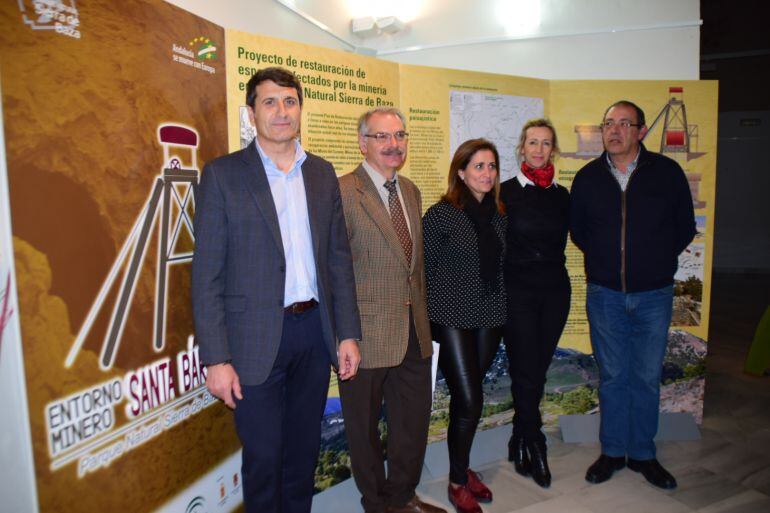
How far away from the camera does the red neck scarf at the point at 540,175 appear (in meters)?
2.75

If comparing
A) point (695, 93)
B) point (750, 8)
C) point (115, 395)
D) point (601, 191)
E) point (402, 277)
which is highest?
point (750, 8)

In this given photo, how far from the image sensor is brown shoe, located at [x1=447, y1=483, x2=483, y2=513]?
257 centimetres

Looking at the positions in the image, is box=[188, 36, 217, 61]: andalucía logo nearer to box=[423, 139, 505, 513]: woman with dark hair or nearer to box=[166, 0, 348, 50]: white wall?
box=[166, 0, 348, 50]: white wall

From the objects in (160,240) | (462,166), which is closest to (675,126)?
(462,166)

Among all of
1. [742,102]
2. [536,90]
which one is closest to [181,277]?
[536,90]

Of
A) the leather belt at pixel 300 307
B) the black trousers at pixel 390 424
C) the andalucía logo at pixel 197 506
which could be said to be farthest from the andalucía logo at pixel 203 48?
the andalucía logo at pixel 197 506

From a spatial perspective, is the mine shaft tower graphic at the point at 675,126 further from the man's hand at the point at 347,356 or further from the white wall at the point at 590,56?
the man's hand at the point at 347,356

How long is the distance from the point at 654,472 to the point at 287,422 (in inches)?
83.8

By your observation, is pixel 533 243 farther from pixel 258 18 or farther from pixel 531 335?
pixel 258 18

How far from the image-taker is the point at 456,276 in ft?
8.09

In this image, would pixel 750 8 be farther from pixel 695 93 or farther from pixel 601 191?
pixel 601 191

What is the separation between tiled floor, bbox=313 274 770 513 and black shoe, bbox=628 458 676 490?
0.04 metres

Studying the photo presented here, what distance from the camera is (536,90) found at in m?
3.49

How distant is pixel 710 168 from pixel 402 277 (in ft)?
8.14
